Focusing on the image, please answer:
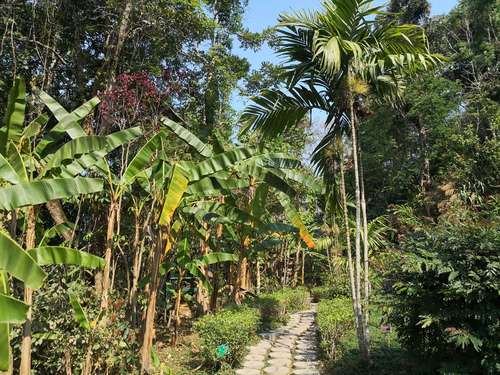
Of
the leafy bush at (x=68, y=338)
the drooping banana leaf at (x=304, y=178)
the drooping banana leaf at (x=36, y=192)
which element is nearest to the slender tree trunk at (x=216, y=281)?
the drooping banana leaf at (x=304, y=178)

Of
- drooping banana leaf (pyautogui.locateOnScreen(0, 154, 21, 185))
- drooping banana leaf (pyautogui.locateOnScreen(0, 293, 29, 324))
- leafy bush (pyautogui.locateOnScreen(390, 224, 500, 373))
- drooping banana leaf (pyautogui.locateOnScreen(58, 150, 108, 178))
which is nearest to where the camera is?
drooping banana leaf (pyautogui.locateOnScreen(0, 293, 29, 324))

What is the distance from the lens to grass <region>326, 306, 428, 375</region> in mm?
4607

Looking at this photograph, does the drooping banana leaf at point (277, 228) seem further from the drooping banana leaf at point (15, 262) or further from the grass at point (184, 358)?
the drooping banana leaf at point (15, 262)

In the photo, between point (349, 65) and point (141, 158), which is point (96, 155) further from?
point (349, 65)

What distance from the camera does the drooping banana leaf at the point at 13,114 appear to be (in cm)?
404

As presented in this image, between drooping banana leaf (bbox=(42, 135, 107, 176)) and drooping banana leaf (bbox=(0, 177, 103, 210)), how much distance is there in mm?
698

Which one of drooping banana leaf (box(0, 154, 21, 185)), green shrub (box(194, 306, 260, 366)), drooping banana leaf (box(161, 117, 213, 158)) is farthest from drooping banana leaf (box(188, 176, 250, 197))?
drooping banana leaf (box(0, 154, 21, 185))

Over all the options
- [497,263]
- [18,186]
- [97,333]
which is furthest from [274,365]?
[18,186]

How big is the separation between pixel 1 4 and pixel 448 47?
20760mm

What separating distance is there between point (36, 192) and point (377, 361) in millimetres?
4128

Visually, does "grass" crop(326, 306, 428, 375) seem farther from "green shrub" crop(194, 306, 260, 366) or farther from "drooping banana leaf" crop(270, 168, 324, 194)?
"drooping banana leaf" crop(270, 168, 324, 194)

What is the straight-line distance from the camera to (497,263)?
144 inches

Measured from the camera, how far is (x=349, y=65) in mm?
5340

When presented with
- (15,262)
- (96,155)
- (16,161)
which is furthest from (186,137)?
(15,262)
